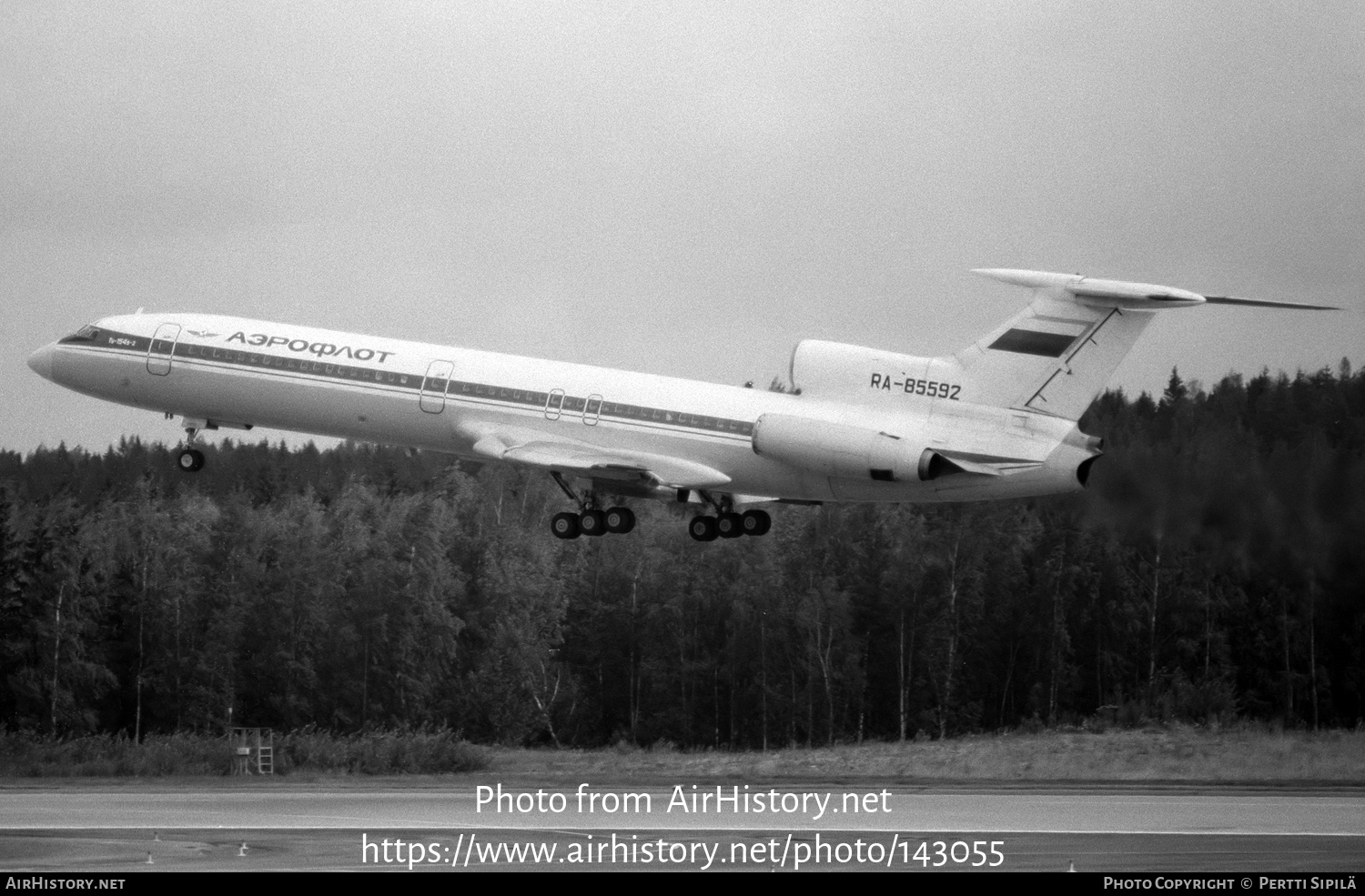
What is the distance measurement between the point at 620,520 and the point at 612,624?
46.3 meters

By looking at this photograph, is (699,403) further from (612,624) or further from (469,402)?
(612,624)

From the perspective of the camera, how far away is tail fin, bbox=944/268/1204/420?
38125mm

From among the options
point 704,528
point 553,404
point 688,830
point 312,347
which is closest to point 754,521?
point 704,528

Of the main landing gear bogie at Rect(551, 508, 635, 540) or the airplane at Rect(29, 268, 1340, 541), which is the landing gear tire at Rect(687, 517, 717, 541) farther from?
the main landing gear bogie at Rect(551, 508, 635, 540)

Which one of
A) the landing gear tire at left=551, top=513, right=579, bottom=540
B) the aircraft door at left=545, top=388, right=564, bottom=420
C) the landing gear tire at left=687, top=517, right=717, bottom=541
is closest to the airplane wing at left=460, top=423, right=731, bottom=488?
the aircraft door at left=545, top=388, right=564, bottom=420

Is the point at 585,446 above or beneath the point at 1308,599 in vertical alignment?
above

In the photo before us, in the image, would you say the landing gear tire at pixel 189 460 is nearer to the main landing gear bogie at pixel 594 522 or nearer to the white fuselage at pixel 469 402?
the white fuselage at pixel 469 402

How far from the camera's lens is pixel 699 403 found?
40.3 m

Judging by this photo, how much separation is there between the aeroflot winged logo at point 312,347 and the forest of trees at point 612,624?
89.4 feet

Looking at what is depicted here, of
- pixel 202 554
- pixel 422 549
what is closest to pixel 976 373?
pixel 422 549

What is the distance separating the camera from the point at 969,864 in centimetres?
2892

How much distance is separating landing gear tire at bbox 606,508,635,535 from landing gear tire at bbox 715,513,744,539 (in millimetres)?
1809
